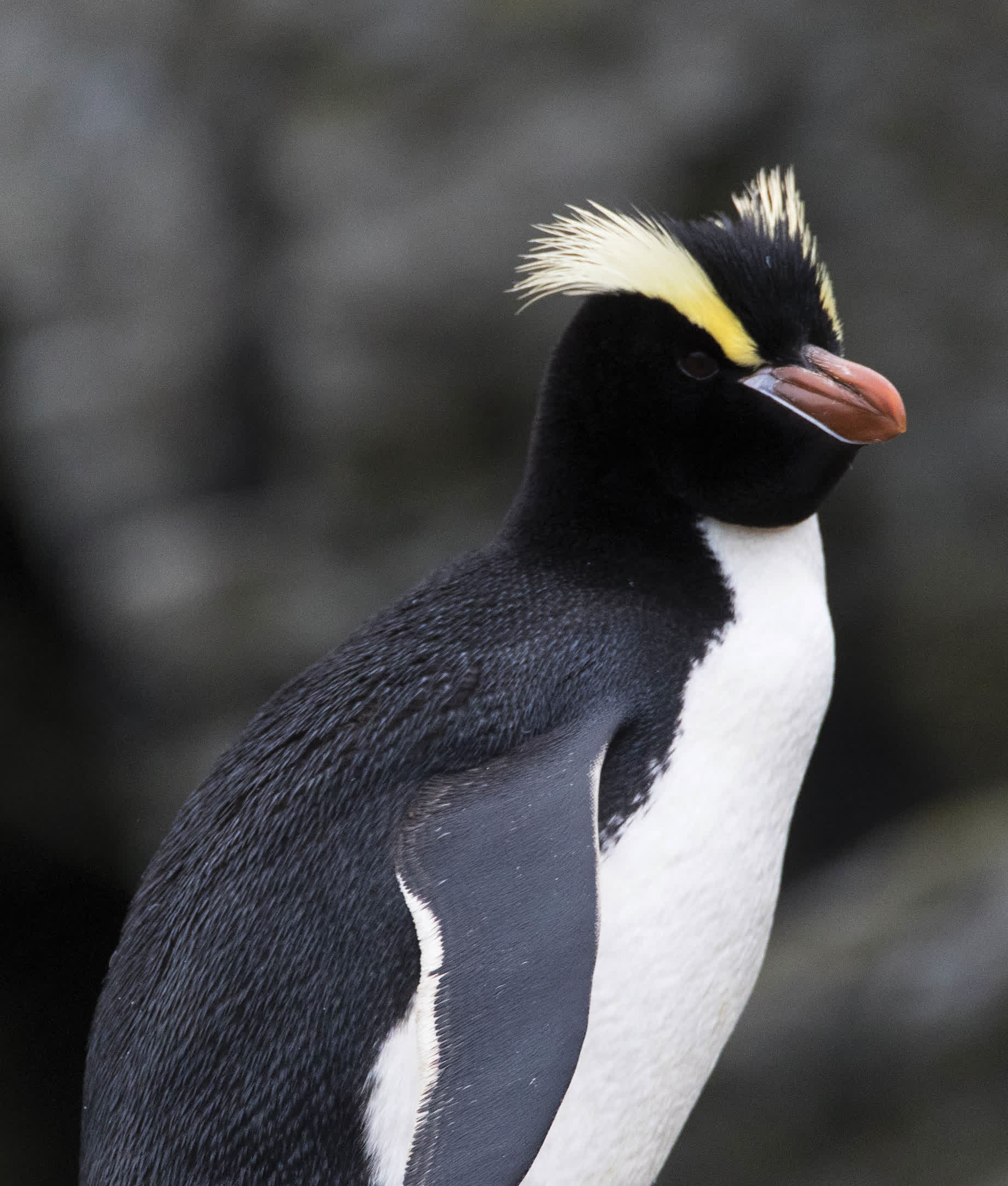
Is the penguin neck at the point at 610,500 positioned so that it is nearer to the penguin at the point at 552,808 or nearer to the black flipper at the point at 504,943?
the penguin at the point at 552,808

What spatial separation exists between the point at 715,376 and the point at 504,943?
0.37 metres

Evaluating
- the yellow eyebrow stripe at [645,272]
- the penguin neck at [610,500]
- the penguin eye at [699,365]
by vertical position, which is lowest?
the penguin neck at [610,500]

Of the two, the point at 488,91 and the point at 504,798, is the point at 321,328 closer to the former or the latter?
the point at 488,91

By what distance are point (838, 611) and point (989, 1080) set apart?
0.81m

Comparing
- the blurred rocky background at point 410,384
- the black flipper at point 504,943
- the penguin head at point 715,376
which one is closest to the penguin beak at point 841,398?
the penguin head at point 715,376

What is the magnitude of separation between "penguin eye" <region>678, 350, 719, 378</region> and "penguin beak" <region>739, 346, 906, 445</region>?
2 centimetres

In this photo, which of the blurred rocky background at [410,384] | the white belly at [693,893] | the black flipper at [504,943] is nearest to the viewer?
the black flipper at [504,943]

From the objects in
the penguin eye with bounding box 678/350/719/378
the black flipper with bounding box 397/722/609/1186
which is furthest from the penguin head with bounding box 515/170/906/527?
the black flipper with bounding box 397/722/609/1186

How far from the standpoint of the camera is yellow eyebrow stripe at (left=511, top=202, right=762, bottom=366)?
0.93 metres

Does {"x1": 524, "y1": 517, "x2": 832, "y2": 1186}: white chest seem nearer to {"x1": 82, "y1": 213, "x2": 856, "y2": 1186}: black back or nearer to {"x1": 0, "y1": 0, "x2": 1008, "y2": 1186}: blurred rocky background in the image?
{"x1": 82, "y1": 213, "x2": 856, "y2": 1186}: black back

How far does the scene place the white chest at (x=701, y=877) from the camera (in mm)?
895

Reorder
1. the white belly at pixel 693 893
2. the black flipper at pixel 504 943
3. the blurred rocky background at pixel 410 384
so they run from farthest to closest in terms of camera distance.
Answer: the blurred rocky background at pixel 410 384
the white belly at pixel 693 893
the black flipper at pixel 504 943

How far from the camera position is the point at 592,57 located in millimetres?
2592

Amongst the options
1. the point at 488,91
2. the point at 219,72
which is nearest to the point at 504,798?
the point at 488,91
